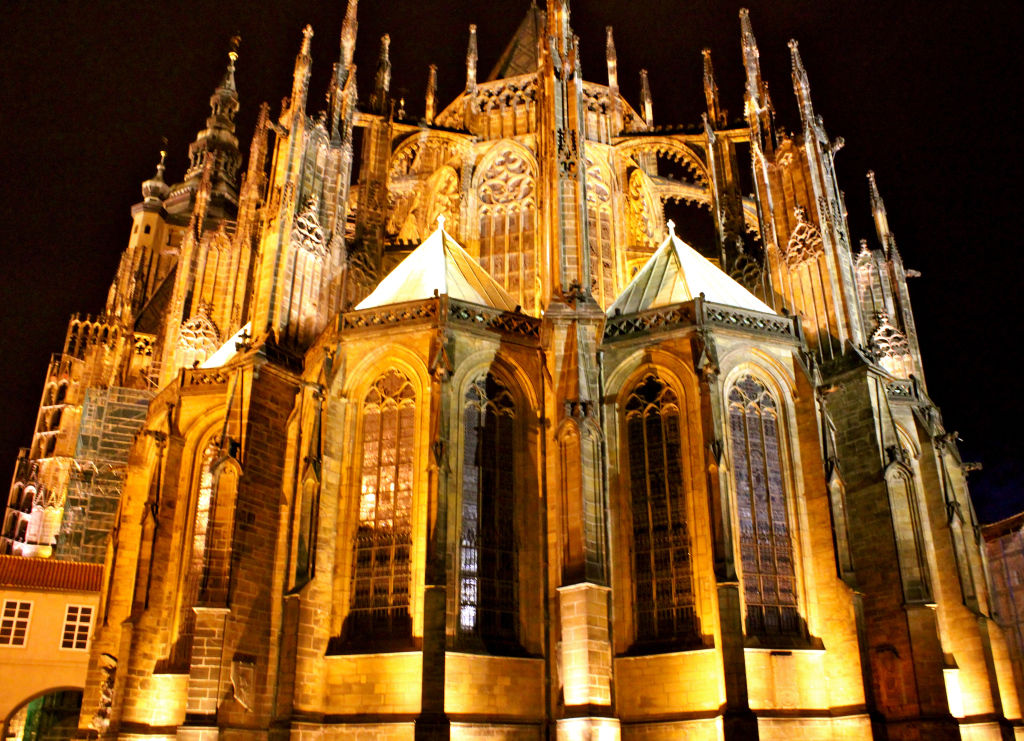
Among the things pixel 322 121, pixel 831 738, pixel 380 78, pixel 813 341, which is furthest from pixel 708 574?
pixel 380 78

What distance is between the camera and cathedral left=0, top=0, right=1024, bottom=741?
679 inches

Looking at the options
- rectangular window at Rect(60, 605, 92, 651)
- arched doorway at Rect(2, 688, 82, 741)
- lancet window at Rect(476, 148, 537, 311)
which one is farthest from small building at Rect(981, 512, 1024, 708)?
arched doorway at Rect(2, 688, 82, 741)

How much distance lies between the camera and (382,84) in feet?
95.2

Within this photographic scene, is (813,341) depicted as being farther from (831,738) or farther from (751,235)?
A: (831,738)

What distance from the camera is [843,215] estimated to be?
24.3m

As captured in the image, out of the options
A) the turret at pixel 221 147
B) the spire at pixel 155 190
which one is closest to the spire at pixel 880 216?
the turret at pixel 221 147

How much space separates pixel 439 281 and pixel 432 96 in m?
13.9

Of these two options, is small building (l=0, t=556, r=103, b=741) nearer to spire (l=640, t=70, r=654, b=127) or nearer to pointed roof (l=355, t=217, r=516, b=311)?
pointed roof (l=355, t=217, r=516, b=311)

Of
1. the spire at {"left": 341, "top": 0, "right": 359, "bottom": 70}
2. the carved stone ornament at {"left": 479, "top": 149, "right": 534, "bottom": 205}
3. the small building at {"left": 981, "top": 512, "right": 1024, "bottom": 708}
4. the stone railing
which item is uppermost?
the spire at {"left": 341, "top": 0, "right": 359, "bottom": 70}

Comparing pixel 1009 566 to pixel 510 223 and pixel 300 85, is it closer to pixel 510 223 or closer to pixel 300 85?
pixel 510 223

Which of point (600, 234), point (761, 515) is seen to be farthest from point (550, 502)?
point (600, 234)

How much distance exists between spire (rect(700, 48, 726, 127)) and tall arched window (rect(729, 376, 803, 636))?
39.1ft

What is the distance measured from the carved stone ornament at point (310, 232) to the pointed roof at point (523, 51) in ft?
36.1

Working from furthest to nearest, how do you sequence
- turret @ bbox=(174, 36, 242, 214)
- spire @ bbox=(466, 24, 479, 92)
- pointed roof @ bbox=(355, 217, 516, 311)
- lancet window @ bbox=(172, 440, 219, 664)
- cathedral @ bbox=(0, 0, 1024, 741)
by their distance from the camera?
1. turret @ bbox=(174, 36, 242, 214)
2. spire @ bbox=(466, 24, 479, 92)
3. pointed roof @ bbox=(355, 217, 516, 311)
4. lancet window @ bbox=(172, 440, 219, 664)
5. cathedral @ bbox=(0, 0, 1024, 741)
